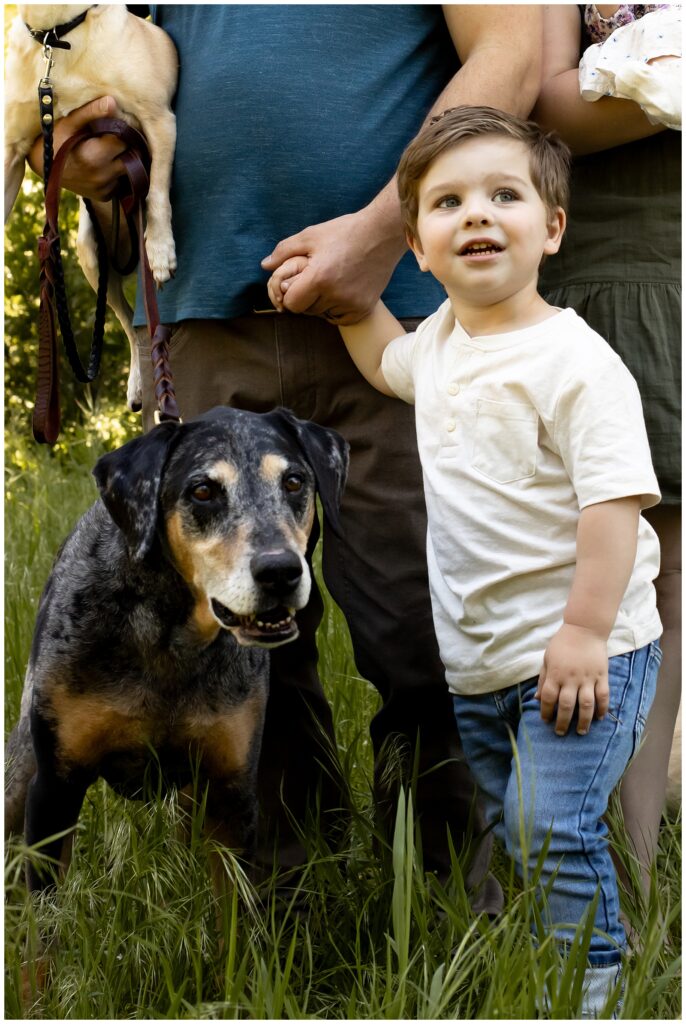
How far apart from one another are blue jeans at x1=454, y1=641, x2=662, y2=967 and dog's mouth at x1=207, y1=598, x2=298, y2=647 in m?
0.45

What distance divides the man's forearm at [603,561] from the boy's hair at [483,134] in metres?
0.64

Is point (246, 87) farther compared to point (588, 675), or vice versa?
point (246, 87)

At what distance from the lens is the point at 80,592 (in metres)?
2.39

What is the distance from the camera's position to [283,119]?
2.41 m

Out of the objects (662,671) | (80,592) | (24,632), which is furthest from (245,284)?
(24,632)

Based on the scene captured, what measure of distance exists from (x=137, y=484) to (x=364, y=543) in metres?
0.74

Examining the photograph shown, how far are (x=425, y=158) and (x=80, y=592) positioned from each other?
119 centimetres

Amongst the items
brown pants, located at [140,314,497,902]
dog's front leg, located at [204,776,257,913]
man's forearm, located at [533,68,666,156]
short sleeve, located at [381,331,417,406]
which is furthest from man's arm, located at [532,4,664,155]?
dog's front leg, located at [204,776,257,913]

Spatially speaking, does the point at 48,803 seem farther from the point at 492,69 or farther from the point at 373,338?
the point at 492,69

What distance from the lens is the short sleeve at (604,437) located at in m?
1.94

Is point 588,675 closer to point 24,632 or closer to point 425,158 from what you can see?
point 425,158

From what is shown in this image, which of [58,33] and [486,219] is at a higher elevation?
[58,33]

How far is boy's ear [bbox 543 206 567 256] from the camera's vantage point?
216cm

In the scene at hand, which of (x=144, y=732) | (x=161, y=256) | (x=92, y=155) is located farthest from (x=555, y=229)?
(x=144, y=732)
